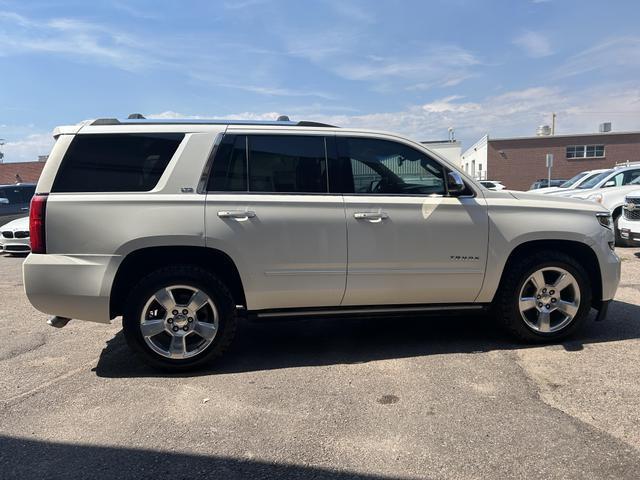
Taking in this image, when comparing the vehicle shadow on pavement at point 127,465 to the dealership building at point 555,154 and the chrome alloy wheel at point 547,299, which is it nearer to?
the chrome alloy wheel at point 547,299

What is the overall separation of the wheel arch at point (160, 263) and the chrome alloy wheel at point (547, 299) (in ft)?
8.17

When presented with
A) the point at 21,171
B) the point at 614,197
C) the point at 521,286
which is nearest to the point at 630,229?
the point at 614,197

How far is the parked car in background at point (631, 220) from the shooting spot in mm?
8828

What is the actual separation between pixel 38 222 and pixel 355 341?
2.88 metres

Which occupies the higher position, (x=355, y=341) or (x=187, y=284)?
(x=187, y=284)

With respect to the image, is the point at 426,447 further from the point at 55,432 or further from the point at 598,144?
the point at 598,144

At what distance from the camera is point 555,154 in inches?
1527

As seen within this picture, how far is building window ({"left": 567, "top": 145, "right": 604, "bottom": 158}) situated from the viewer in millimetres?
38438

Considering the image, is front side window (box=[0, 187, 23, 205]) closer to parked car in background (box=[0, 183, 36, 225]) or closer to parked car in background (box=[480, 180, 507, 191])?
parked car in background (box=[0, 183, 36, 225])

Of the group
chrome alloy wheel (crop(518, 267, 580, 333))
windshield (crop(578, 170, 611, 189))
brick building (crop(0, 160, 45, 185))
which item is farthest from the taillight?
brick building (crop(0, 160, 45, 185))

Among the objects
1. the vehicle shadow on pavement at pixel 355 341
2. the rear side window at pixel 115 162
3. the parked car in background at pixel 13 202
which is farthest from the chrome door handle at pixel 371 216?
the parked car in background at pixel 13 202

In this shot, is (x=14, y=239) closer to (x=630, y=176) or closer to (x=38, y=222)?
(x=38, y=222)

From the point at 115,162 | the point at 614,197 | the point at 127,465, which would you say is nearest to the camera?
the point at 127,465

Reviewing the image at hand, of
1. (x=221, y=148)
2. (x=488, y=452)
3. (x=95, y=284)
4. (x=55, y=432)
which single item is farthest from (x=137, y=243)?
(x=488, y=452)
